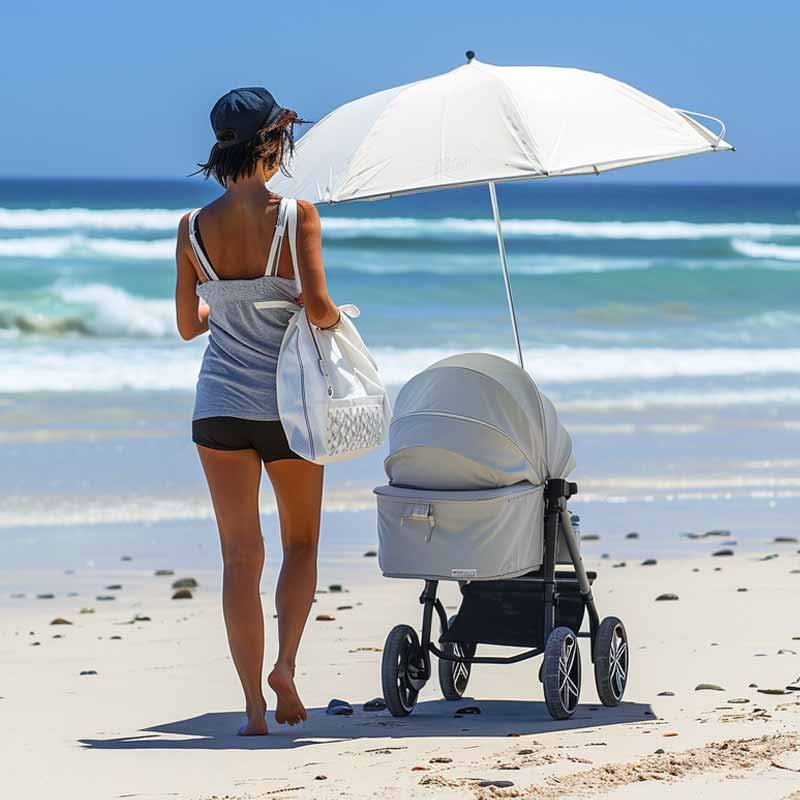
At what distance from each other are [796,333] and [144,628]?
17.1 meters

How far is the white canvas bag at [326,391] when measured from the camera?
4.08 meters

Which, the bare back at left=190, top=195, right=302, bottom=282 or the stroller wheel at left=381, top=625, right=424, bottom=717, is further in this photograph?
the stroller wheel at left=381, top=625, right=424, bottom=717

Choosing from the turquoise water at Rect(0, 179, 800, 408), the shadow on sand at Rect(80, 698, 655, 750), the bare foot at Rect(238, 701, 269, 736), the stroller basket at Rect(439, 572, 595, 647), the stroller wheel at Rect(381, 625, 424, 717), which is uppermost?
the turquoise water at Rect(0, 179, 800, 408)

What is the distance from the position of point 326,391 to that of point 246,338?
0.91 ft

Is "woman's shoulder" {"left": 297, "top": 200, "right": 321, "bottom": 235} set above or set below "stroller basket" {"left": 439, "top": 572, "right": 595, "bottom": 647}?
above

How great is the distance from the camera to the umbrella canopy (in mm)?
4234

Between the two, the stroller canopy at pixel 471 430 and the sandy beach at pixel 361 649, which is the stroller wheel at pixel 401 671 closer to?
the sandy beach at pixel 361 649

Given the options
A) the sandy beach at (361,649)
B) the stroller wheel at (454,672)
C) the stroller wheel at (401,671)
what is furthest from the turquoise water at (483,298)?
the stroller wheel at (401,671)

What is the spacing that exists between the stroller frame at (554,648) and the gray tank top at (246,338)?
2.69ft

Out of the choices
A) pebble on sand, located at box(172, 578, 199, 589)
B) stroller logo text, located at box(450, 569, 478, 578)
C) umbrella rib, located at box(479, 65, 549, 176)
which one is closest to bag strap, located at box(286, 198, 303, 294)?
umbrella rib, located at box(479, 65, 549, 176)

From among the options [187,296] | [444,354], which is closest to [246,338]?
[187,296]

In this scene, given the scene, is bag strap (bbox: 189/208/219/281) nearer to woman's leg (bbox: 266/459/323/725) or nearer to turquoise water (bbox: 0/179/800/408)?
woman's leg (bbox: 266/459/323/725)

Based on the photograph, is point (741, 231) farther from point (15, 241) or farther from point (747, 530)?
point (747, 530)

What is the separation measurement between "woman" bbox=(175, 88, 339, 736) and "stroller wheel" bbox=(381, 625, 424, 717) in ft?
1.28
